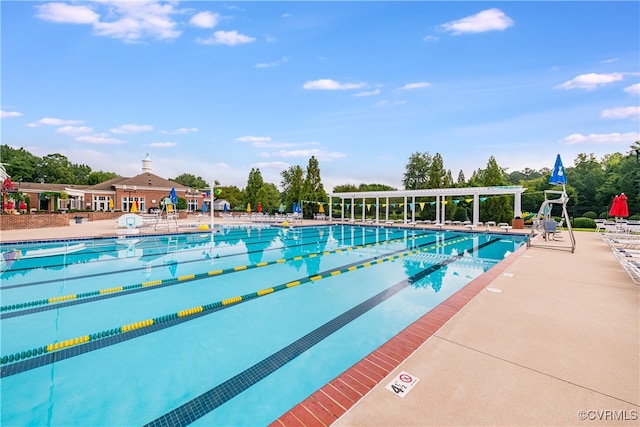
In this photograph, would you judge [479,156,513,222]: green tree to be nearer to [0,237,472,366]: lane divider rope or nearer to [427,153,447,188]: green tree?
[427,153,447,188]: green tree

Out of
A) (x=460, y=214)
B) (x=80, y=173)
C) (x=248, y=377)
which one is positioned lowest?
(x=248, y=377)

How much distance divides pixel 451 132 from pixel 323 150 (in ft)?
41.5

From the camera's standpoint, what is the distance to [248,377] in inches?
121

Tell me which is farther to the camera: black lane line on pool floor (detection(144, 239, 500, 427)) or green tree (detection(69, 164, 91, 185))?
green tree (detection(69, 164, 91, 185))

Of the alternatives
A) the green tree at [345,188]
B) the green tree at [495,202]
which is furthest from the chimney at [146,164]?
the green tree at [495,202]

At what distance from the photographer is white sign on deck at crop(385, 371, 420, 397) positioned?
220cm

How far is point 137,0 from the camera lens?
9508 millimetres

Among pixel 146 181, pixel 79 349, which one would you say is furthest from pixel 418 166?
pixel 79 349

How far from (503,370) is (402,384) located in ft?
3.00

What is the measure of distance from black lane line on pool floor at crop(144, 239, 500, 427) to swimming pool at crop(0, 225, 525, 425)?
0.05 feet

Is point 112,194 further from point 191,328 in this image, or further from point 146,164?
point 191,328

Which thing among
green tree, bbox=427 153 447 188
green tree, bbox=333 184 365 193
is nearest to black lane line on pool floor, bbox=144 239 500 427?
green tree, bbox=427 153 447 188

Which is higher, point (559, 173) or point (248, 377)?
point (559, 173)

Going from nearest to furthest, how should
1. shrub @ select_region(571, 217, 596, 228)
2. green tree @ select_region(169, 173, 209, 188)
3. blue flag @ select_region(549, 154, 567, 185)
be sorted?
blue flag @ select_region(549, 154, 567, 185), shrub @ select_region(571, 217, 596, 228), green tree @ select_region(169, 173, 209, 188)
